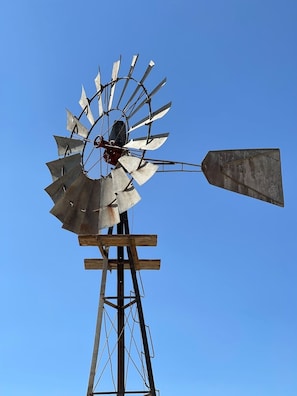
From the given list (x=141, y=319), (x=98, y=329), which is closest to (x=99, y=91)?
(x=141, y=319)

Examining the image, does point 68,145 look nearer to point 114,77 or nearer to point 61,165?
point 61,165

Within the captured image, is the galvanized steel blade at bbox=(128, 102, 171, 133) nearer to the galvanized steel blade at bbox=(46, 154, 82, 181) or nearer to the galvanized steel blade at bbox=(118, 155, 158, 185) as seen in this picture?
the galvanized steel blade at bbox=(118, 155, 158, 185)

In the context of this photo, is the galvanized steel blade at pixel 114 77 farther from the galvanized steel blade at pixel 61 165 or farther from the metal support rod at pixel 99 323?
the metal support rod at pixel 99 323

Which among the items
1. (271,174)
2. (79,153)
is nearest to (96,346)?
(79,153)

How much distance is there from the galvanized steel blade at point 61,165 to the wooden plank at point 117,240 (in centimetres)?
153

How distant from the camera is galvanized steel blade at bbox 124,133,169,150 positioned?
1227 cm

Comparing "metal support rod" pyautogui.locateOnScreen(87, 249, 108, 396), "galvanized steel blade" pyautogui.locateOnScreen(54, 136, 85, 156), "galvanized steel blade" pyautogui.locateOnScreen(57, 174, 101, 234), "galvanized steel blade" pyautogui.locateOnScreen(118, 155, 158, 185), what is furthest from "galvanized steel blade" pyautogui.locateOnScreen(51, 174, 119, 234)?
"metal support rod" pyautogui.locateOnScreen(87, 249, 108, 396)

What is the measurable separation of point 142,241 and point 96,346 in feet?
8.12

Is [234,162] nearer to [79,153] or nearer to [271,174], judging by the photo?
[271,174]

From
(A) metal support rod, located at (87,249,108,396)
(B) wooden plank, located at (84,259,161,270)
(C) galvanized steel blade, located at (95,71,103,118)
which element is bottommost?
(A) metal support rod, located at (87,249,108,396)

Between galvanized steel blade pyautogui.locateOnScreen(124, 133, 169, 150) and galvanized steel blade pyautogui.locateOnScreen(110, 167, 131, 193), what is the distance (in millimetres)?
595

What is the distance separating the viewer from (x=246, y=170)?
11.2 m

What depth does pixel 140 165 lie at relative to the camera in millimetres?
12516

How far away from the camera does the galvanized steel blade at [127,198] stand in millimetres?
12312
